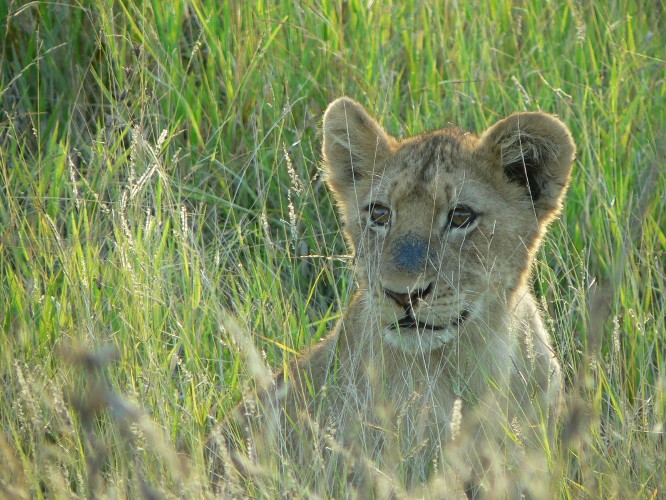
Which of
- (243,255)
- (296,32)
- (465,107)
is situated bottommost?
(243,255)

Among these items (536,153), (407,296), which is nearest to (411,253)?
(407,296)

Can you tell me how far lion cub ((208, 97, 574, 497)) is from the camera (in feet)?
11.4

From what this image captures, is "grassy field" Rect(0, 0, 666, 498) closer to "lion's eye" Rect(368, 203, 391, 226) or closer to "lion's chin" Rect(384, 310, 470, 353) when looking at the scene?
"lion's eye" Rect(368, 203, 391, 226)

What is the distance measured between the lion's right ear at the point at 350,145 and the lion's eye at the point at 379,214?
150 millimetres

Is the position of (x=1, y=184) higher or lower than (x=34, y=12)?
lower

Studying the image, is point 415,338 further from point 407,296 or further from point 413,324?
point 407,296

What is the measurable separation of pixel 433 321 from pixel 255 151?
4.59 ft

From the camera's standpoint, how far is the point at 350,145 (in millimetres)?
4383

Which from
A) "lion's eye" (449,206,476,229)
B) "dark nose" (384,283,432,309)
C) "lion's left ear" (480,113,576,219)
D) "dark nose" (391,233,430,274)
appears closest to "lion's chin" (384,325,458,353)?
"dark nose" (384,283,432,309)

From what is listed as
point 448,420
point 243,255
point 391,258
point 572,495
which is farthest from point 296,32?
point 572,495

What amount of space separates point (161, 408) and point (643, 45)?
3.83m

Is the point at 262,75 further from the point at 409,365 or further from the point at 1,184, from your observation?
the point at 409,365

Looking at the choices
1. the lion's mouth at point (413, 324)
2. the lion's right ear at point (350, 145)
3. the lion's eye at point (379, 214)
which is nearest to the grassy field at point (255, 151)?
the lion's right ear at point (350, 145)

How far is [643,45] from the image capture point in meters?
5.95
